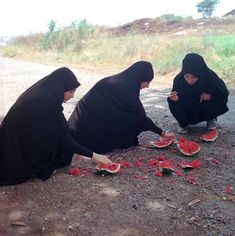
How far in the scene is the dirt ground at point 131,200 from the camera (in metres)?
4.03

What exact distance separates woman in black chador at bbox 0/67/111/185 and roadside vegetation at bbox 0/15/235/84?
8304mm

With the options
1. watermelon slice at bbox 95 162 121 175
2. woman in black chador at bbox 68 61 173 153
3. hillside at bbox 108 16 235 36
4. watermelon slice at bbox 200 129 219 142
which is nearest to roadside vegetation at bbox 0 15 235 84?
hillside at bbox 108 16 235 36

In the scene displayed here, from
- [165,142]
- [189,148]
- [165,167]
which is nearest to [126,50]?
[165,142]

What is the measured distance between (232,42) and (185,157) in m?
11.3

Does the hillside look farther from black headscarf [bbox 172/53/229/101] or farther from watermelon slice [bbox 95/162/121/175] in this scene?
watermelon slice [bbox 95/162/121/175]

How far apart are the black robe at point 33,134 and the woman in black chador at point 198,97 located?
2559 mm

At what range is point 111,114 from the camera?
618 centimetres

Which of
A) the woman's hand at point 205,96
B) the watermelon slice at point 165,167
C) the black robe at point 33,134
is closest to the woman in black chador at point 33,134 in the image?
the black robe at point 33,134

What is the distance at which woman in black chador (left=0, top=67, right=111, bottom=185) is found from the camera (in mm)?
4914

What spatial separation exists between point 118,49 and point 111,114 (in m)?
13.7

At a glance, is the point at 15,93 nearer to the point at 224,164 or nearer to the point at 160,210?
the point at 224,164

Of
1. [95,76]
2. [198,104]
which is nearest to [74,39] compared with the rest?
[95,76]

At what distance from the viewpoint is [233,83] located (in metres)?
12.0

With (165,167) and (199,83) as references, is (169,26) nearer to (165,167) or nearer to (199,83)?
(199,83)
